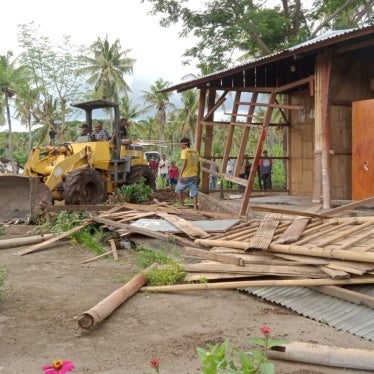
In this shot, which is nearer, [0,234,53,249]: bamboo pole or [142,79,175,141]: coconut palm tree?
[0,234,53,249]: bamboo pole

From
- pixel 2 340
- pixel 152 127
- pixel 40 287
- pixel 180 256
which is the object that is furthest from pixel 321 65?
pixel 152 127

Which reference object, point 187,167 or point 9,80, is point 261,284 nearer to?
point 187,167

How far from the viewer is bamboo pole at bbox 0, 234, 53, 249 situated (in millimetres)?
8852

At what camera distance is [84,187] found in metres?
12.1

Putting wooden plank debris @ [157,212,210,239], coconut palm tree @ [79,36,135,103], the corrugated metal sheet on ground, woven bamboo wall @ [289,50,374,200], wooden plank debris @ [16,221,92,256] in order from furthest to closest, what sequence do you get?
coconut palm tree @ [79,36,135,103]
woven bamboo wall @ [289,50,374,200]
wooden plank debris @ [16,221,92,256]
wooden plank debris @ [157,212,210,239]
the corrugated metal sheet on ground

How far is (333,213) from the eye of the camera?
7.27m

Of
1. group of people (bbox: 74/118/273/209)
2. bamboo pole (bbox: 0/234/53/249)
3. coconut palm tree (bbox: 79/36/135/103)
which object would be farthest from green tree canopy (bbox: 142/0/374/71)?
coconut palm tree (bbox: 79/36/135/103)

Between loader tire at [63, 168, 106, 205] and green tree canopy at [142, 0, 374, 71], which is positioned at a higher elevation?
green tree canopy at [142, 0, 374, 71]

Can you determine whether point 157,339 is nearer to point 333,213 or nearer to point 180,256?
point 180,256

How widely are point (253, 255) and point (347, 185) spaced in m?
5.50

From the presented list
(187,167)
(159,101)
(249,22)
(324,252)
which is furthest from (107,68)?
(324,252)

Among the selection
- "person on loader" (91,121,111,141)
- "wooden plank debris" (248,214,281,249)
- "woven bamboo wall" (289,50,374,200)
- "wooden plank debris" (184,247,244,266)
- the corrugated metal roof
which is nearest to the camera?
"wooden plank debris" (184,247,244,266)

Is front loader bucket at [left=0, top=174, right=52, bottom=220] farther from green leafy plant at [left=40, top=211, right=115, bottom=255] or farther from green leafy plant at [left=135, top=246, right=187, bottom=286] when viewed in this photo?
green leafy plant at [left=135, top=246, right=187, bottom=286]

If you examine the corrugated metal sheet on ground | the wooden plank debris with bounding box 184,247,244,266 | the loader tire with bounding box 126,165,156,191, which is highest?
the loader tire with bounding box 126,165,156,191
